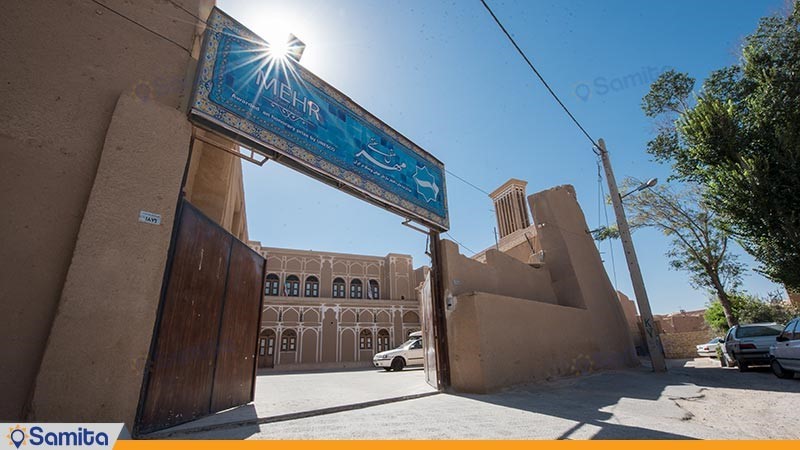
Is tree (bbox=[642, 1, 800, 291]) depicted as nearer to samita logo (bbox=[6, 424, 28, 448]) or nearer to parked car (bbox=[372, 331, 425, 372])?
parked car (bbox=[372, 331, 425, 372])

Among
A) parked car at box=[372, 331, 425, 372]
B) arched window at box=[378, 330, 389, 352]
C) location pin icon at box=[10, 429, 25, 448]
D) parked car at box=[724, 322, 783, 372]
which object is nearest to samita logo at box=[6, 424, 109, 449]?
location pin icon at box=[10, 429, 25, 448]

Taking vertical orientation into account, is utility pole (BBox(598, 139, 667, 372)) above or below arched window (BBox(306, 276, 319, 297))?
below

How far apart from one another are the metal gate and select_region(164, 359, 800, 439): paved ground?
66cm

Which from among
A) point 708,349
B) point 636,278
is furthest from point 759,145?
point 708,349

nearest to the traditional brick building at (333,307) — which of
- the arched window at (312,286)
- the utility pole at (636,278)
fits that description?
the arched window at (312,286)

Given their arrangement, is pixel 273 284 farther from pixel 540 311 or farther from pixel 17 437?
pixel 17 437

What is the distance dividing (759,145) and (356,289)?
27126mm

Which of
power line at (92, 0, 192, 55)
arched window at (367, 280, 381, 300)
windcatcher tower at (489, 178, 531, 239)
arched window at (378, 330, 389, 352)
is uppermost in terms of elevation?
windcatcher tower at (489, 178, 531, 239)

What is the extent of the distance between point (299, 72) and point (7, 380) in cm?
535

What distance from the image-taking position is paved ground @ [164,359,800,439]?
3.32 meters

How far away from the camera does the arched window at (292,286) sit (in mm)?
28906

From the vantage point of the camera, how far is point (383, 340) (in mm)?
28969

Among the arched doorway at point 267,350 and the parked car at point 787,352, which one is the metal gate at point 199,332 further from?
the arched doorway at point 267,350

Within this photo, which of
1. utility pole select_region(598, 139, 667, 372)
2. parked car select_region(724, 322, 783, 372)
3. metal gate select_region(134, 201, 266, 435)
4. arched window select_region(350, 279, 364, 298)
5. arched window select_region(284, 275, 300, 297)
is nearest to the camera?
metal gate select_region(134, 201, 266, 435)
